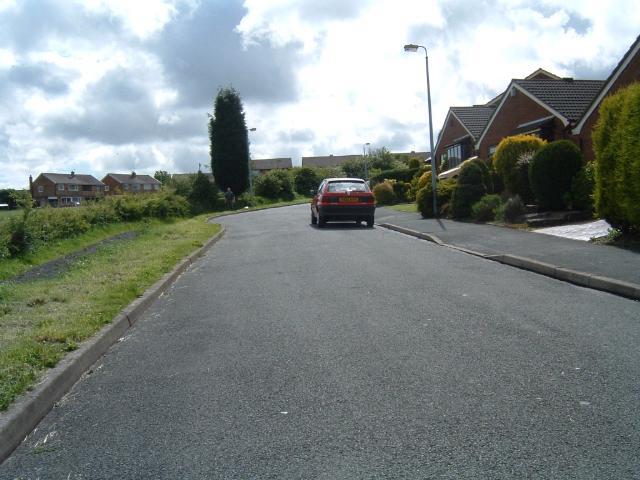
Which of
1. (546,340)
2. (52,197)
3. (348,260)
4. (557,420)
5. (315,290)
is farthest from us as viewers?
Answer: (52,197)

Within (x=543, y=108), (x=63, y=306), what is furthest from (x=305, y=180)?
(x=63, y=306)

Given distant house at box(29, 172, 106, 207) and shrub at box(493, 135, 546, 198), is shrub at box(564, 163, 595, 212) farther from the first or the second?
distant house at box(29, 172, 106, 207)

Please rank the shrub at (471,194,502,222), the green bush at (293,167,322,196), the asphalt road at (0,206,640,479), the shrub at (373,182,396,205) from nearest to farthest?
the asphalt road at (0,206,640,479) → the shrub at (471,194,502,222) → the shrub at (373,182,396,205) → the green bush at (293,167,322,196)

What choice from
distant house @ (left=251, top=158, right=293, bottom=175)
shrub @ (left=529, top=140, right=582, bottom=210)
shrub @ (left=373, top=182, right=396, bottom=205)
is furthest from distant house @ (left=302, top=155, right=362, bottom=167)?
shrub @ (left=529, top=140, right=582, bottom=210)

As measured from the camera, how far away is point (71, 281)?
388 inches

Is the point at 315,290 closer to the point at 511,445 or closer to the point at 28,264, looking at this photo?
the point at 511,445

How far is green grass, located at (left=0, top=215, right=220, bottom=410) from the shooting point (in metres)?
4.96

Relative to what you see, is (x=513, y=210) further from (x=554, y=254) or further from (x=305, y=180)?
(x=305, y=180)

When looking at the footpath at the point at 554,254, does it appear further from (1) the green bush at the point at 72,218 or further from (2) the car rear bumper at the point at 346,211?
(1) the green bush at the point at 72,218

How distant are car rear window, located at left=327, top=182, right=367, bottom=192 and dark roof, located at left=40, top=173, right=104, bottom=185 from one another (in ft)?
315

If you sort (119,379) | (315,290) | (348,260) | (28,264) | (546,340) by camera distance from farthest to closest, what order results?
(28,264), (348,260), (315,290), (546,340), (119,379)

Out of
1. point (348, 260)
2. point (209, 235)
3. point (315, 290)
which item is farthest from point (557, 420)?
point (209, 235)

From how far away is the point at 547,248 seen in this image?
36.9 feet

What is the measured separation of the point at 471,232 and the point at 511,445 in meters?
12.6
